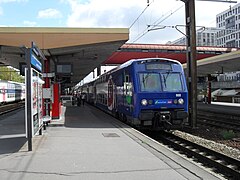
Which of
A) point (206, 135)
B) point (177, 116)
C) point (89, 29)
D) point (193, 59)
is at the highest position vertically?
point (89, 29)

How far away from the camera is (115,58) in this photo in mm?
59875

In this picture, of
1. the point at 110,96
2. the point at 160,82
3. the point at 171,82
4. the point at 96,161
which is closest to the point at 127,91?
the point at 160,82

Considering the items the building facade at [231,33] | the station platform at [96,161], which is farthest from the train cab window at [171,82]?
the building facade at [231,33]

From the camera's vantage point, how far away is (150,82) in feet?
44.2

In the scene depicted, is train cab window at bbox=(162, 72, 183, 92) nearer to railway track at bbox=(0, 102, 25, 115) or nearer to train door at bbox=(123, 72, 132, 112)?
train door at bbox=(123, 72, 132, 112)

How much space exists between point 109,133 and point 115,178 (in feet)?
20.7

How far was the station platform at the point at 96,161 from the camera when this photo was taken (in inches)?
250

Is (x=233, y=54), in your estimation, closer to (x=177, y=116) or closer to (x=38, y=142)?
(x=177, y=116)

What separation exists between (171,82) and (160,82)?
1.58ft

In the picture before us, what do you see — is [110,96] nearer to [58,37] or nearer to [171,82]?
[58,37]

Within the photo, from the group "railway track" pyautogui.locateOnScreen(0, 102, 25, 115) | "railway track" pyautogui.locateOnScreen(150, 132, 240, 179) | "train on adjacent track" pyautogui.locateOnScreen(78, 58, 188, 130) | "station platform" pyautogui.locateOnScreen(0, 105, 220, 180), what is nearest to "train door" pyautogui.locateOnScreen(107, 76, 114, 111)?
"train on adjacent track" pyautogui.locateOnScreen(78, 58, 188, 130)

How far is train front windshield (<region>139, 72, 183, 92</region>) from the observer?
13.4 meters

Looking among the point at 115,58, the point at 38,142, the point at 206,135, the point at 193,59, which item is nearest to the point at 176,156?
the point at 38,142

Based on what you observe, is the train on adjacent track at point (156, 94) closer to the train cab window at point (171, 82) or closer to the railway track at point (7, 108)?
the train cab window at point (171, 82)
